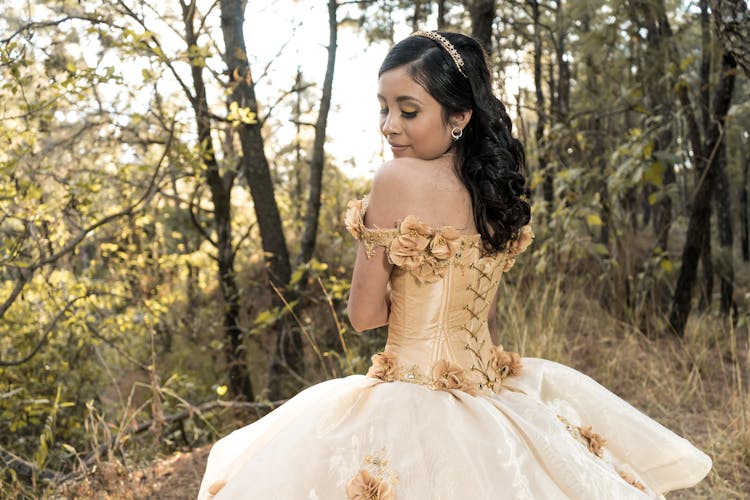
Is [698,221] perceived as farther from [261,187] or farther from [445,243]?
[445,243]

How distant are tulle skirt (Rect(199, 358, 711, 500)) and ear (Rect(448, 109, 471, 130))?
0.78 m

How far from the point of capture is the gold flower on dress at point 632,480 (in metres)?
1.93

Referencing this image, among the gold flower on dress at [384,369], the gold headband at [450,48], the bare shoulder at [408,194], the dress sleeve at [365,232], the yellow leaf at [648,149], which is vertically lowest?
the gold flower on dress at [384,369]

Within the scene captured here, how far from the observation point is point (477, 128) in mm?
2039

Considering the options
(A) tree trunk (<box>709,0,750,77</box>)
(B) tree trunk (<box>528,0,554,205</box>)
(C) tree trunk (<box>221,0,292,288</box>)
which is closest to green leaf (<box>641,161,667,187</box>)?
(B) tree trunk (<box>528,0,554,205</box>)

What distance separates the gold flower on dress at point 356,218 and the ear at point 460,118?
0.37 metres

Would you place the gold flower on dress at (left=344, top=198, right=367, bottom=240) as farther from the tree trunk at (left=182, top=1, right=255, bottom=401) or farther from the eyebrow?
the tree trunk at (left=182, top=1, right=255, bottom=401)

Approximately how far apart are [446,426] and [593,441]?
57 cm

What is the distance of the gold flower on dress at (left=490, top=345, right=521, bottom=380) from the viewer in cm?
214

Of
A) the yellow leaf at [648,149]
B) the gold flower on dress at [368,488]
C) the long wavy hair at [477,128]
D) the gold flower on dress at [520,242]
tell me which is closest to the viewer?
the gold flower on dress at [368,488]

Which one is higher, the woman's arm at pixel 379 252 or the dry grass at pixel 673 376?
the woman's arm at pixel 379 252

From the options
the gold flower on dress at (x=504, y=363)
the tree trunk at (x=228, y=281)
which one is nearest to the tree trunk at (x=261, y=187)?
the tree trunk at (x=228, y=281)

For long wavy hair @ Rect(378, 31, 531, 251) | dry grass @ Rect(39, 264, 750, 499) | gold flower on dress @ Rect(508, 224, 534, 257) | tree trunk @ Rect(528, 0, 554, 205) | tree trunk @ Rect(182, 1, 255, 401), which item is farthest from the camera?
tree trunk @ Rect(528, 0, 554, 205)

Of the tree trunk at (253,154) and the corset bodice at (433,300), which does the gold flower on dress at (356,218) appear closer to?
the corset bodice at (433,300)
